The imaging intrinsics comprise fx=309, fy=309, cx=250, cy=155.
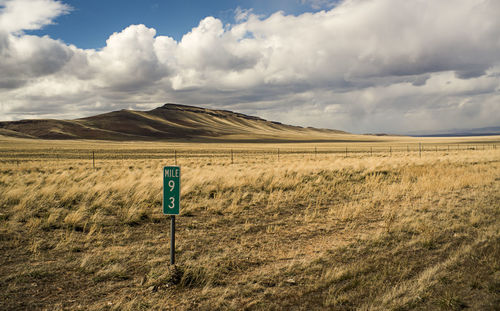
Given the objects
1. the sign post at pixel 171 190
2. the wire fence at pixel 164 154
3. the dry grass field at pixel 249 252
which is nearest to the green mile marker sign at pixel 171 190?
the sign post at pixel 171 190

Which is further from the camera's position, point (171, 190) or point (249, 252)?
point (249, 252)

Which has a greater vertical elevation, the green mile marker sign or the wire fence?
the green mile marker sign

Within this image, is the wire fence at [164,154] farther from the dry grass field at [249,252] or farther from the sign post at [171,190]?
the sign post at [171,190]

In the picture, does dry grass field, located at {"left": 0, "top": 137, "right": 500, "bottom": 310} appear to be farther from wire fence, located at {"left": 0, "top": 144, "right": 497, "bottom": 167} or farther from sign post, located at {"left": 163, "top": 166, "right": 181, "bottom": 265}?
wire fence, located at {"left": 0, "top": 144, "right": 497, "bottom": 167}

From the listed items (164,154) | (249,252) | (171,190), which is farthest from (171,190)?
(164,154)

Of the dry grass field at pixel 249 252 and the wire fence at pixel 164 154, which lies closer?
the dry grass field at pixel 249 252

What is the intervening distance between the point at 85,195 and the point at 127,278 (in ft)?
23.6

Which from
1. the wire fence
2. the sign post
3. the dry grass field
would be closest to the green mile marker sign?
the sign post

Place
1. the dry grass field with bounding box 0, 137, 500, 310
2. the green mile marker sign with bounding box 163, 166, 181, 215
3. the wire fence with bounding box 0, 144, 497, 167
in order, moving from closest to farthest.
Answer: the dry grass field with bounding box 0, 137, 500, 310, the green mile marker sign with bounding box 163, 166, 181, 215, the wire fence with bounding box 0, 144, 497, 167

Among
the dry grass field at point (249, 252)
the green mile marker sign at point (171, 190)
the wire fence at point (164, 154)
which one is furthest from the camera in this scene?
the wire fence at point (164, 154)

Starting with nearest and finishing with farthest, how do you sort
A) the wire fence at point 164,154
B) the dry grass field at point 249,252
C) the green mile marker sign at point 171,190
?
the dry grass field at point 249,252, the green mile marker sign at point 171,190, the wire fence at point 164,154

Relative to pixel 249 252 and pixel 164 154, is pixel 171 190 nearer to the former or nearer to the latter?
pixel 249 252

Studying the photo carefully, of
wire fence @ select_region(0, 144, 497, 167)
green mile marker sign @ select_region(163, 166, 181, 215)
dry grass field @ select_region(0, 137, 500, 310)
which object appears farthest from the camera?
wire fence @ select_region(0, 144, 497, 167)

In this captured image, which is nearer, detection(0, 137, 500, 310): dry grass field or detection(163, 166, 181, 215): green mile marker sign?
detection(0, 137, 500, 310): dry grass field
